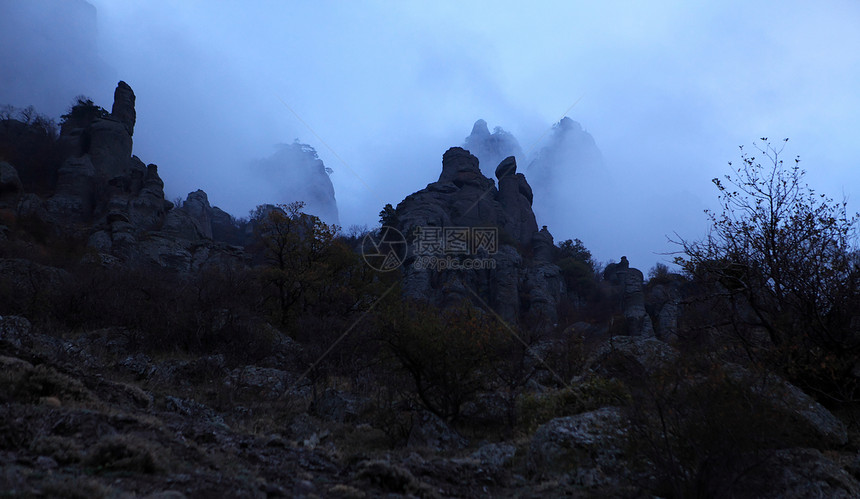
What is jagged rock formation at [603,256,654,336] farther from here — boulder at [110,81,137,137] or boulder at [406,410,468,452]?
boulder at [110,81,137,137]

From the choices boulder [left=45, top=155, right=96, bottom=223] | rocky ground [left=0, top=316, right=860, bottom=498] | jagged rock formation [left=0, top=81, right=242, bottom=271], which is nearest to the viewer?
rocky ground [left=0, top=316, right=860, bottom=498]

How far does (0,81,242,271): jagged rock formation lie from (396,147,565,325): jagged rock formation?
17979 millimetres

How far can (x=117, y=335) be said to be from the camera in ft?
54.2

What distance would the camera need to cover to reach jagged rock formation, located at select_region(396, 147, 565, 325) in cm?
4488

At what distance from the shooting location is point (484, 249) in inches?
1889

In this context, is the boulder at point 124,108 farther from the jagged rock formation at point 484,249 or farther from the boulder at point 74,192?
the jagged rock formation at point 484,249

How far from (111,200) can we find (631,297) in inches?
2136

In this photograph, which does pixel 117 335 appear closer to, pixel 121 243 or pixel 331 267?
pixel 331 267

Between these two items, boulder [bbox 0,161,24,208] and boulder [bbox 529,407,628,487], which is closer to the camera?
boulder [bbox 529,407,628,487]

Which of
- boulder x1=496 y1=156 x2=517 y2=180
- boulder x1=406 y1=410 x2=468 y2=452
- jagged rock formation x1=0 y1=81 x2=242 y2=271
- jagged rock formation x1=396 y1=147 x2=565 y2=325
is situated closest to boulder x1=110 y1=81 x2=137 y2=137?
jagged rock formation x1=0 y1=81 x2=242 y2=271

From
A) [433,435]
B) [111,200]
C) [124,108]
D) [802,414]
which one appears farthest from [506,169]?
[802,414]

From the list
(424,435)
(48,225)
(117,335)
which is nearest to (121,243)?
(48,225)

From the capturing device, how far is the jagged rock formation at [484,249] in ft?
147

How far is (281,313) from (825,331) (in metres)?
24.4
